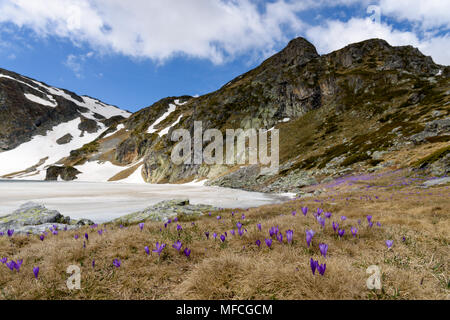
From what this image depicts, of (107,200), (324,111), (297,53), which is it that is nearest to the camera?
(107,200)

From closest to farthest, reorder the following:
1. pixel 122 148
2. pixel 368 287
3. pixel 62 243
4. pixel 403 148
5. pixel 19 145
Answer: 1. pixel 368 287
2. pixel 62 243
3. pixel 403 148
4. pixel 122 148
5. pixel 19 145

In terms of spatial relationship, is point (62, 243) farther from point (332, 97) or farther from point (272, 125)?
point (332, 97)

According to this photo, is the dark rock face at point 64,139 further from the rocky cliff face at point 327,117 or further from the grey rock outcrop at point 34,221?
the grey rock outcrop at point 34,221

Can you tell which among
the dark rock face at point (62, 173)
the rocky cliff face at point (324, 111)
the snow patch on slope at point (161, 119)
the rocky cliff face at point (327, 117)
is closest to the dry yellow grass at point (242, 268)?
the rocky cliff face at point (327, 117)

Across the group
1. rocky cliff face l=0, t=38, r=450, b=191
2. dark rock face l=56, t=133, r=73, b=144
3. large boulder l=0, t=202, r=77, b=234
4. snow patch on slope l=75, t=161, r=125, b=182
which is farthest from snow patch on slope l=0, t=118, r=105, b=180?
large boulder l=0, t=202, r=77, b=234

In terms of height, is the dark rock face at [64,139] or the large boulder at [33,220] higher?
the dark rock face at [64,139]

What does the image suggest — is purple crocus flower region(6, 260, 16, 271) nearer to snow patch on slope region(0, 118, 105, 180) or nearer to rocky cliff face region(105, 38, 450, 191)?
rocky cliff face region(105, 38, 450, 191)

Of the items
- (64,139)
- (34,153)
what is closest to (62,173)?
(34,153)

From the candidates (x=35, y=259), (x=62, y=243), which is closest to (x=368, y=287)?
(x=35, y=259)

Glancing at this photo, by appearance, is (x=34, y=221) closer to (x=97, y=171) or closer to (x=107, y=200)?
(x=107, y=200)
